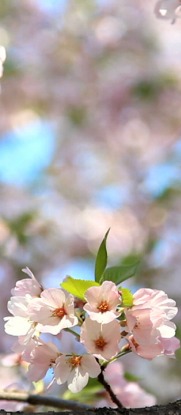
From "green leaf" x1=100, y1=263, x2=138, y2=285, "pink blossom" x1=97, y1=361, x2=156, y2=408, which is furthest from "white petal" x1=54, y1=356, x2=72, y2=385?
"pink blossom" x1=97, y1=361, x2=156, y2=408

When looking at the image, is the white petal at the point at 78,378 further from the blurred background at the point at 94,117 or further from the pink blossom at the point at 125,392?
the blurred background at the point at 94,117

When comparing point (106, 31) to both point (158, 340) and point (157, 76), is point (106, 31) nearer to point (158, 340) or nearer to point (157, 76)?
point (157, 76)

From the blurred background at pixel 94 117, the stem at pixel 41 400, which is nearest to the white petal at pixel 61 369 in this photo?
the stem at pixel 41 400

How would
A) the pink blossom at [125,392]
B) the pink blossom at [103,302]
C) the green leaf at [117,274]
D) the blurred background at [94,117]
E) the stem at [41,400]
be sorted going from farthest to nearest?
the blurred background at [94,117]
the pink blossom at [125,392]
the stem at [41,400]
the green leaf at [117,274]
the pink blossom at [103,302]

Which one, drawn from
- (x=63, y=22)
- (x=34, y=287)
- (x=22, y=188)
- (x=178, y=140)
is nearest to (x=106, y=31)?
(x=63, y=22)

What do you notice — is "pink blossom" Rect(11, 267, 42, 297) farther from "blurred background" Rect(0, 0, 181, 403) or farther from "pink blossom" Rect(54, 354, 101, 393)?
"blurred background" Rect(0, 0, 181, 403)

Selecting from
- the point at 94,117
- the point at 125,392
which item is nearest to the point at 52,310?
the point at 125,392
